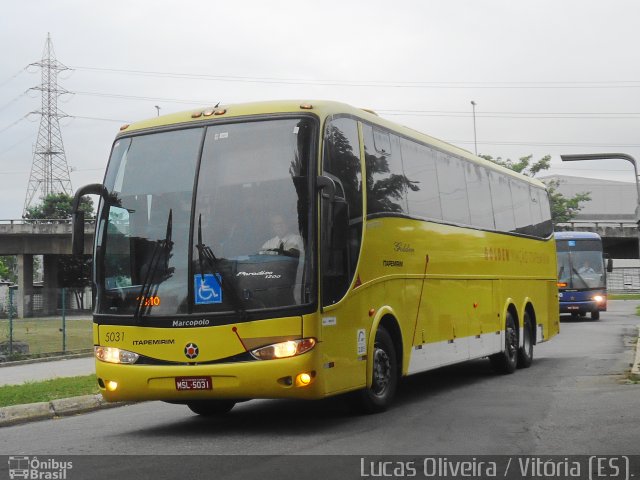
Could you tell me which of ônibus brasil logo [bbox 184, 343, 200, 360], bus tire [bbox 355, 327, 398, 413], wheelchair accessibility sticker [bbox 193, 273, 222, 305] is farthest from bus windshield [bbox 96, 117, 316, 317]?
bus tire [bbox 355, 327, 398, 413]

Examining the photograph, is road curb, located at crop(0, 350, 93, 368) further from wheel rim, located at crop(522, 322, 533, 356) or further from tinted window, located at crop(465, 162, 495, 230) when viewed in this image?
tinted window, located at crop(465, 162, 495, 230)

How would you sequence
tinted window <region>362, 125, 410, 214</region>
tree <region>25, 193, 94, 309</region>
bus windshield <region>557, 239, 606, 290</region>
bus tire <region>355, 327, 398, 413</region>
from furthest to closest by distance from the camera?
tree <region>25, 193, 94, 309</region>
bus windshield <region>557, 239, 606, 290</region>
tinted window <region>362, 125, 410, 214</region>
bus tire <region>355, 327, 398, 413</region>

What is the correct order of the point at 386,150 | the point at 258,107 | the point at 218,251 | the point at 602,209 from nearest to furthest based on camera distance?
the point at 218,251 < the point at 258,107 < the point at 386,150 < the point at 602,209

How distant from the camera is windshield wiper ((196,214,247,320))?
9633 mm

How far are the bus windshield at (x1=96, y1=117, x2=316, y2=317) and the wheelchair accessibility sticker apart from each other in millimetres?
10

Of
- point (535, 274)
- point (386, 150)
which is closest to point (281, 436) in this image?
point (386, 150)

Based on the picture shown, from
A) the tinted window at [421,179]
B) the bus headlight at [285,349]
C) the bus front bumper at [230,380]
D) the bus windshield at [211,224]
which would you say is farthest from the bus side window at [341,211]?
the tinted window at [421,179]

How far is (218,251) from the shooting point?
9.82 m

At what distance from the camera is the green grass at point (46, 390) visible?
42.6 feet

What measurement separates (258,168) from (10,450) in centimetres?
371

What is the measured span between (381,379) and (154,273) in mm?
2997

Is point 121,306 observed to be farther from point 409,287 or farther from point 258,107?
point 409,287

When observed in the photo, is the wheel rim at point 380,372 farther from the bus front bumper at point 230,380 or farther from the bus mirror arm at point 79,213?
the bus mirror arm at point 79,213

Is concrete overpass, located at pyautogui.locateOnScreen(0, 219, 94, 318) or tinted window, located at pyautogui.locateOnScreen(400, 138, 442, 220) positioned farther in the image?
concrete overpass, located at pyautogui.locateOnScreen(0, 219, 94, 318)
